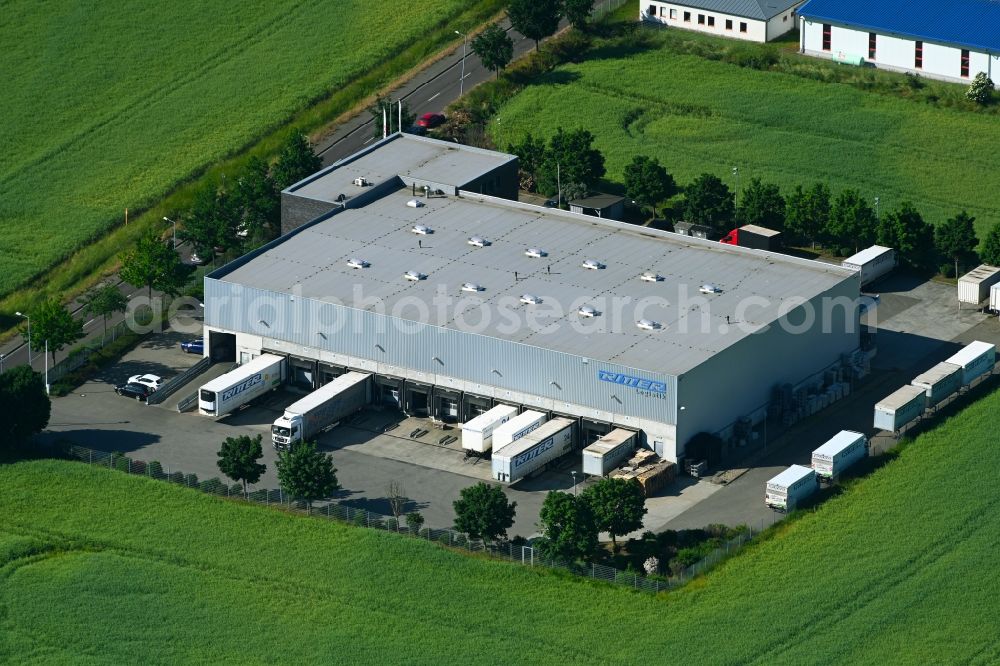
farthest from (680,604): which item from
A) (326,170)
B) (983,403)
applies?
(326,170)

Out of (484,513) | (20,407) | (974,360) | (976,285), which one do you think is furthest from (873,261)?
(20,407)

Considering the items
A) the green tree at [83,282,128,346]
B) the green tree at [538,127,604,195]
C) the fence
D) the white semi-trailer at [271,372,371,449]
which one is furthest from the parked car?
the green tree at [538,127,604,195]

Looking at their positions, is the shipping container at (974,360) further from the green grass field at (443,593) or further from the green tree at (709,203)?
the green tree at (709,203)

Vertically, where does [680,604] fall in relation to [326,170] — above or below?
below

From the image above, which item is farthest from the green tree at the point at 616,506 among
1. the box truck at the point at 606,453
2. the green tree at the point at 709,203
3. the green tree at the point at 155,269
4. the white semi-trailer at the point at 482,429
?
the green tree at the point at 709,203

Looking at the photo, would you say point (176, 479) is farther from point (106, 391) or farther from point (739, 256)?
point (739, 256)

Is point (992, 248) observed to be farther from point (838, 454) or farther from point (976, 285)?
point (838, 454)

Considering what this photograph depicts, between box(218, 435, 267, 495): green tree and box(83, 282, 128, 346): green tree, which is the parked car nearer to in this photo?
box(83, 282, 128, 346): green tree
